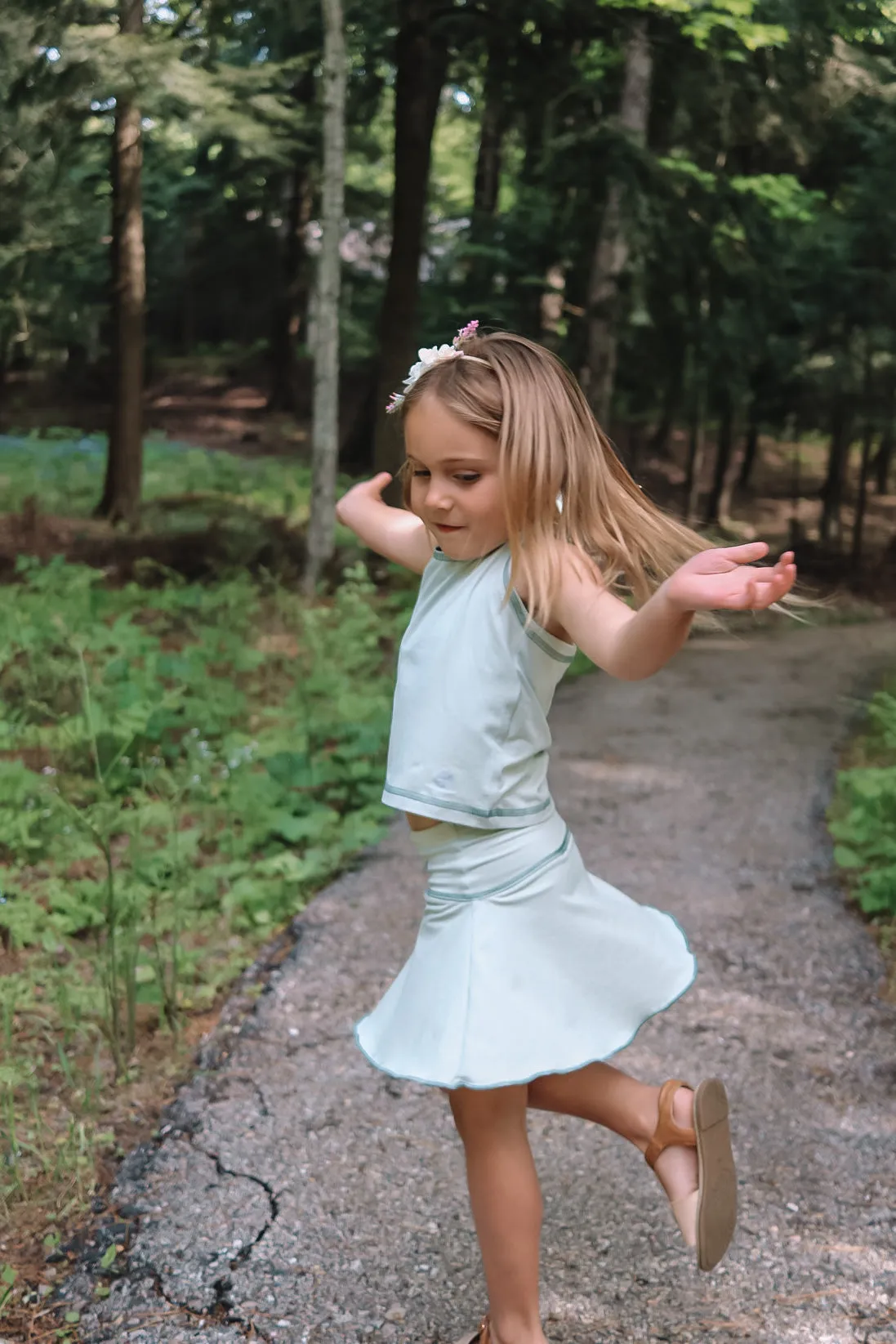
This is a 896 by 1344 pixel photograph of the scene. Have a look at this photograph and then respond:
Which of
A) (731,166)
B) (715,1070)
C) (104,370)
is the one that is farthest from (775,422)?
(715,1070)

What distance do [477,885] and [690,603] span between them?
68 cm

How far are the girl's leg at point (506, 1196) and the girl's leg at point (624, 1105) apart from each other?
14 cm

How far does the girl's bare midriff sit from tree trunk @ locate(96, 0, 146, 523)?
1025 centimetres

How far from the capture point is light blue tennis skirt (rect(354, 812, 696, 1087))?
1918mm

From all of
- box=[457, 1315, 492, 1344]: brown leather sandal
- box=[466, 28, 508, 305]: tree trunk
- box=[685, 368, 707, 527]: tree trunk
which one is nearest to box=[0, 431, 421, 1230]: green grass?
box=[457, 1315, 492, 1344]: brown leather sandal

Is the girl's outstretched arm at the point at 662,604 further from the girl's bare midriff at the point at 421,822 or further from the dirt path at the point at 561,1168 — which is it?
the dirt path at the point at 561,1168

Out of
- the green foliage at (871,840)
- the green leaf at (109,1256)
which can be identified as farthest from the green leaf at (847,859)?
the green leaf at (109,1256)

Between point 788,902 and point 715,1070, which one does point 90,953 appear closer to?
point 715,1070

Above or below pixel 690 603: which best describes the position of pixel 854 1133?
below

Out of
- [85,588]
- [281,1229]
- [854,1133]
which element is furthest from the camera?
[85,588]

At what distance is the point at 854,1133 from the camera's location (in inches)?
120

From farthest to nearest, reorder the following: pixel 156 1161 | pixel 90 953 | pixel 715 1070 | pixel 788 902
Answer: pixel 788 902
pixel 90 953
pixel 715 1070
pixel 156 1161

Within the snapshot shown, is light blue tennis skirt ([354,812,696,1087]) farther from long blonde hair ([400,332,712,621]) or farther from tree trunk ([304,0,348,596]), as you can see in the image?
tree trunk ([304,0,348,596])

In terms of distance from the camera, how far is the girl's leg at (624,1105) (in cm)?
206
